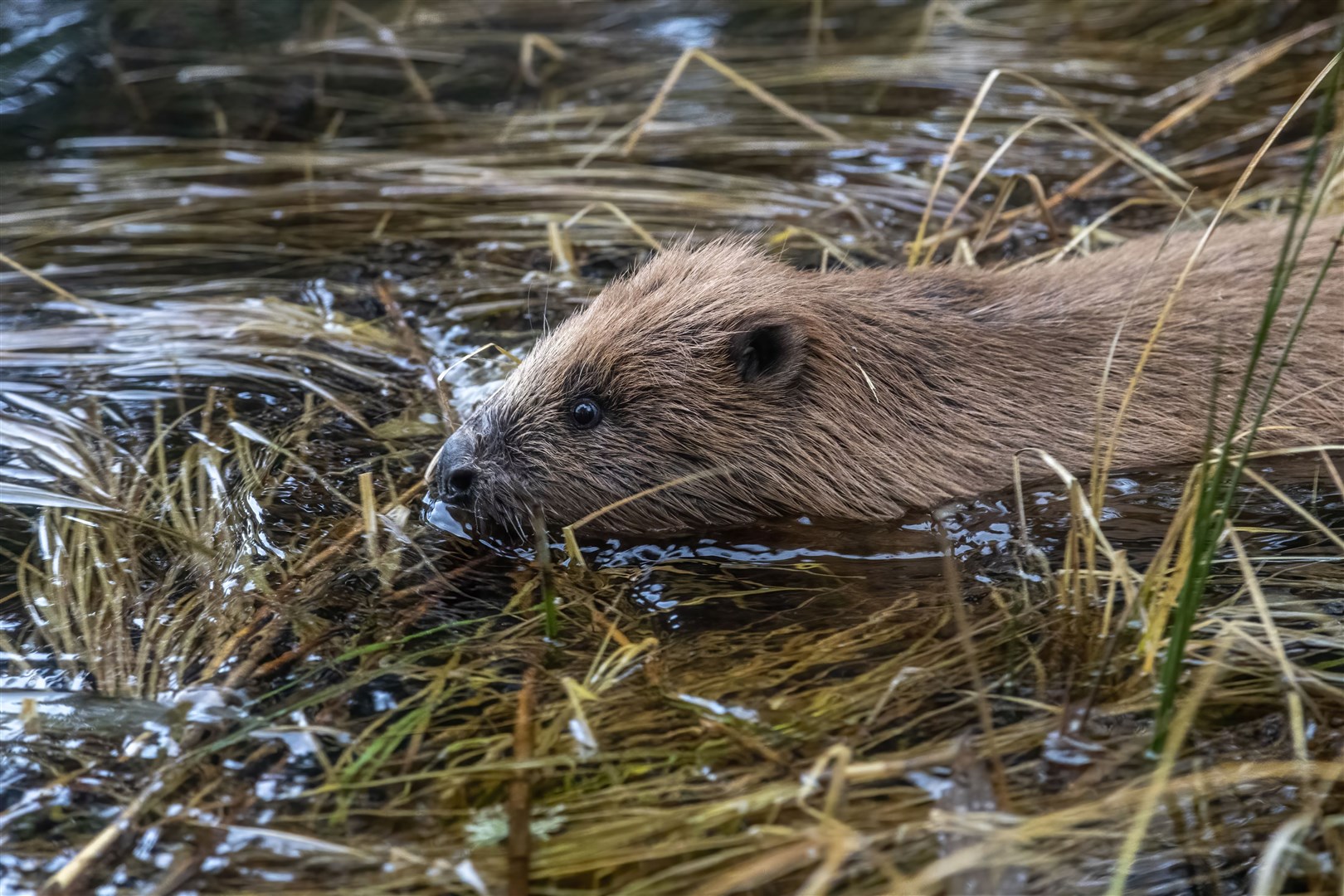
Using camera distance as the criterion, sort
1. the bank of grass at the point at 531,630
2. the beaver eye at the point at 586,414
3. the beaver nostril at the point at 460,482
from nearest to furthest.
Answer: the bank of grass at the point at 531,630 < the beaver nostril at the point at 460,482 < the beaver eye at the point at 586,414

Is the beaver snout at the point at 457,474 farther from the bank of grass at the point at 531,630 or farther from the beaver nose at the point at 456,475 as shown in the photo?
the bank of grass at the point at 531,630

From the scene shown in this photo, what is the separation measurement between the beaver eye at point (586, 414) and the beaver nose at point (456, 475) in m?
0.37

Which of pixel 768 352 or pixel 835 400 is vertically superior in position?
pixel 768 352

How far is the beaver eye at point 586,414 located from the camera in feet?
13.5

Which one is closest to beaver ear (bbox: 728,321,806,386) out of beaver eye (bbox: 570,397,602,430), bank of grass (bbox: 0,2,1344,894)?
beaver eye (bbox: 570,397,602,430)

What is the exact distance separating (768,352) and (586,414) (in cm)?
→ 64

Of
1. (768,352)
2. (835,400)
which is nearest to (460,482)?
(768,352)

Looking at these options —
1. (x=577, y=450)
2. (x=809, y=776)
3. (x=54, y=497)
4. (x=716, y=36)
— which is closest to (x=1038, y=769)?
(x=809, y=776)

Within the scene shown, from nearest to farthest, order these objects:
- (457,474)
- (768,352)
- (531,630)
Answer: (531,630) → (457,474) → (768,352)

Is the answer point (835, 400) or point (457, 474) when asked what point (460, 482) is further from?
point (835, 400)

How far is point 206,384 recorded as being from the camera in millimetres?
4941

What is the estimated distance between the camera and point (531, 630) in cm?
334

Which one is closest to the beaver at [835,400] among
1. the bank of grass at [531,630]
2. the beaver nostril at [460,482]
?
the beaver nostril at [460,482]

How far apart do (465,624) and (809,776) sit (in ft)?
3.87
